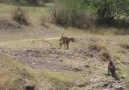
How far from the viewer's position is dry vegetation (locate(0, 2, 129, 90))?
18531 millimetres

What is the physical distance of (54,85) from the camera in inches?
735

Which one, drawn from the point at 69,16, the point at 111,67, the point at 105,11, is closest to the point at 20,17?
the point at 69,16

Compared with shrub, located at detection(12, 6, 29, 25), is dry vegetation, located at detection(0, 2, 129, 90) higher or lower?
higher

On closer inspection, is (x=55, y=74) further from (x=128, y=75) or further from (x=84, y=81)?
(x=128, y=75)

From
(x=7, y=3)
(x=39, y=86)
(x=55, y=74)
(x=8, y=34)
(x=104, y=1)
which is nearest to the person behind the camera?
(x=39, y=86)

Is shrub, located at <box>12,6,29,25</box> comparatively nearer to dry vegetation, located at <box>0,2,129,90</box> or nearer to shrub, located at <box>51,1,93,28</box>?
shrub, located at <box>51,1,93,28</box>

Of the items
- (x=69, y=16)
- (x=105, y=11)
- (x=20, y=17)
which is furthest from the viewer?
(x=105, y=11)

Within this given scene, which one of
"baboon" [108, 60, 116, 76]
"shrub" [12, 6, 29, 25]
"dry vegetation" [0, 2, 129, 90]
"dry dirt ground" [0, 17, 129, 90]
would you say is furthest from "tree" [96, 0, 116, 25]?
"baboon" [108, 60, 116, 76]

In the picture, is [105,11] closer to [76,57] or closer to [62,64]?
[76,57]

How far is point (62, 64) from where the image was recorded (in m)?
21.4

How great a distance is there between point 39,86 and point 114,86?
3.63 meters

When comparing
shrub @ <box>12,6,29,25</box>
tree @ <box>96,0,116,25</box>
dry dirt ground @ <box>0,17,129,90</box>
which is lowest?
tree @ <box>96,0,116,25</box>

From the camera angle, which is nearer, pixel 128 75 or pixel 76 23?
pixel 128 75

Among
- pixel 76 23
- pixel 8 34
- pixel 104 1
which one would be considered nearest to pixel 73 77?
pixel 8 34
